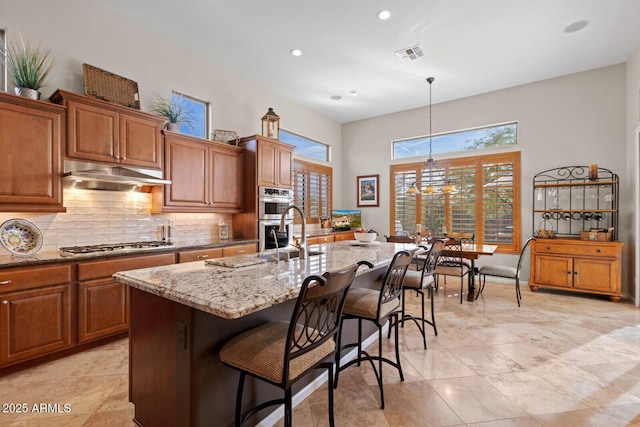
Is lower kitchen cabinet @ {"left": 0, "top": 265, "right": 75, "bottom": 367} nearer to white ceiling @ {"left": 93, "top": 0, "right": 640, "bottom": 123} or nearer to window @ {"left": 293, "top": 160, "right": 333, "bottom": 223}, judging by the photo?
white ceiling @ {"left": 93, "top": 0, "right": 640, "bottom": 123}

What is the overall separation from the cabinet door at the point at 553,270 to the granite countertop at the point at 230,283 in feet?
12.8

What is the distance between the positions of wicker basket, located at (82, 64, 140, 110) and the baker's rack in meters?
5.97

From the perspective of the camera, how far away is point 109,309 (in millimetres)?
2729

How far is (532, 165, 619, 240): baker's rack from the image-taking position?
438cm

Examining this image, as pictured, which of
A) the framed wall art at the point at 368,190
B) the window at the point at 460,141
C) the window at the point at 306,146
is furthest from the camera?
the framed wall art at the point at 368,190

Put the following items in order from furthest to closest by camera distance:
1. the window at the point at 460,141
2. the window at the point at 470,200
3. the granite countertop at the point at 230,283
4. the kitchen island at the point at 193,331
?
1. the window at the point at 460,141
2. the window at the point at 470,200
3. the kitchen island at the point at 193,331
4. the granite countertop at the point at 230,283

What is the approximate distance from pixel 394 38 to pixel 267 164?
2392mm

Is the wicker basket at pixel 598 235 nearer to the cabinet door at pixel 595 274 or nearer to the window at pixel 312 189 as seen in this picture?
the cabinet door at pixel 595 274

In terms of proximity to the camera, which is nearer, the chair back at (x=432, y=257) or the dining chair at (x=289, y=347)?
the dining chair at (x=289, y=347)

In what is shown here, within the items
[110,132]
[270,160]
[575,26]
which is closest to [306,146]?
[270,160]

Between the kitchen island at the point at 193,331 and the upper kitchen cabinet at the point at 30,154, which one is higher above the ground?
the upper kitchen cabinet at the point at 30,154

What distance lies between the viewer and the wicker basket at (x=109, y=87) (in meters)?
2.85

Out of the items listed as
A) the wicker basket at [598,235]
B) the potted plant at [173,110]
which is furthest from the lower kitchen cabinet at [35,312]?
the wicker basket at [598,235]

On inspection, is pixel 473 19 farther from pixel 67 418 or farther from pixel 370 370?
pixel 67 418
